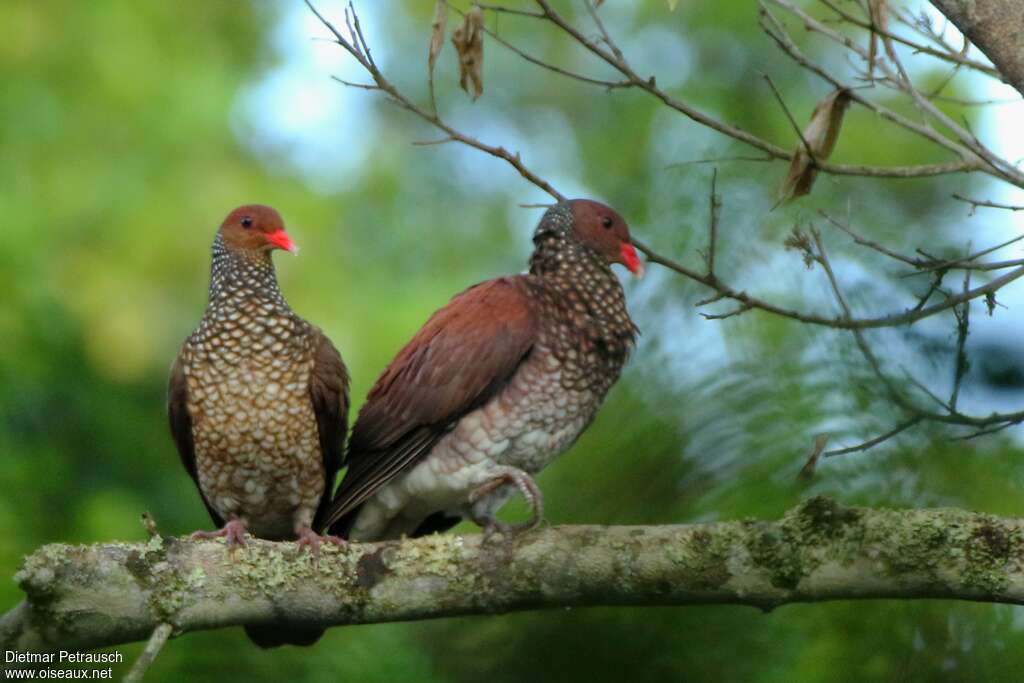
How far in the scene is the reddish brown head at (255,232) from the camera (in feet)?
14.1

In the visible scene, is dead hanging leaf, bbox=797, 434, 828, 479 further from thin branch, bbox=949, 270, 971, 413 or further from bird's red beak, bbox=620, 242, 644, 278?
bird's red beak, bbox=620, 242, 644, 278

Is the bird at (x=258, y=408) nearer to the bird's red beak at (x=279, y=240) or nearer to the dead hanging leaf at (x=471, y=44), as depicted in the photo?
the bird's red beak at (x=279, y=240)

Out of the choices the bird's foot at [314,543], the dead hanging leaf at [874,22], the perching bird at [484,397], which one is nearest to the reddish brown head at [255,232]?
the perching bird at [484,397]

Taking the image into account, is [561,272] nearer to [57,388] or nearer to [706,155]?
[706,155]

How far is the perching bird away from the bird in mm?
134

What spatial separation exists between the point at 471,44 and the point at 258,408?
4.51 feet

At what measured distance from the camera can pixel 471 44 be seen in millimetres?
3035

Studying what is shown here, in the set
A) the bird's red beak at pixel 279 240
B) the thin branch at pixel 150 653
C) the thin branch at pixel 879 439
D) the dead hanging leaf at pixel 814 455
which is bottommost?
the thin branch at pixel 150 653

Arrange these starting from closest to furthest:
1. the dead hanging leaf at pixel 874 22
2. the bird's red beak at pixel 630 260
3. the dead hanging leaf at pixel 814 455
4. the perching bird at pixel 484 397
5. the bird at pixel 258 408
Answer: the dead hanging leaf at pixel 814 455, the dead hanging leaf at pixel 874 22, the perching bird at pixel 484 397, the bird at pixel 258 408, the bird's red beak at pixel 630 260

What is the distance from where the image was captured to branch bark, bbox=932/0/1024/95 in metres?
2.67

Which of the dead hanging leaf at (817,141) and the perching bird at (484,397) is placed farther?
the perching bird at (484,397)

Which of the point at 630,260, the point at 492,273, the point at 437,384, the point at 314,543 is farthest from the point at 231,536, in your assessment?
the point at 492,273

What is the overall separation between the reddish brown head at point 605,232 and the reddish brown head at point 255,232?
81cm

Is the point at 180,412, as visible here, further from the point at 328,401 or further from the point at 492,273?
the point at 492,273
